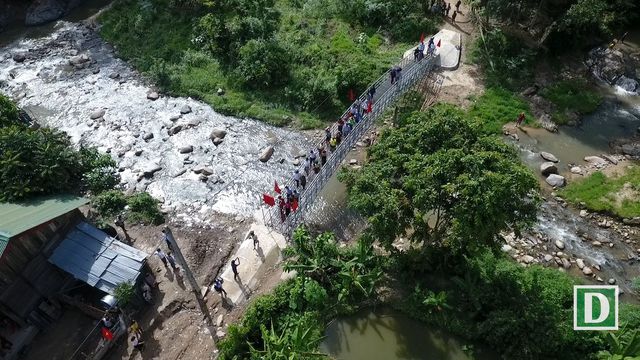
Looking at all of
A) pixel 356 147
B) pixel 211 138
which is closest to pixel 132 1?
pixel 211 138

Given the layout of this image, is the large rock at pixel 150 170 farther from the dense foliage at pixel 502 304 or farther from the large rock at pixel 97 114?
the dense foliage at pixel 502 304

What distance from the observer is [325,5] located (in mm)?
33844

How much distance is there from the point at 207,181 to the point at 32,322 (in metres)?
9.99

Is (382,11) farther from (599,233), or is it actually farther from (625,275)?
(625,275)

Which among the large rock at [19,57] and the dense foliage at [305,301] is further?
the large rock at [19,57]

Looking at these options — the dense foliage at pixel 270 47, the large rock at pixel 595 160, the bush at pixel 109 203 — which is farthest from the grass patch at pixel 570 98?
the bush at pixel 109 203

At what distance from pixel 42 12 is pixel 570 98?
4028cm

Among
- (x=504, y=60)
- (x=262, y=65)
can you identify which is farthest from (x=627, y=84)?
(x=262, y=65)

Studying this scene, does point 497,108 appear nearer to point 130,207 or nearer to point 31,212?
point 130,207

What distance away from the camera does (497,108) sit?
88.2 feet

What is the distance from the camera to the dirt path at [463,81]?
27531 mm

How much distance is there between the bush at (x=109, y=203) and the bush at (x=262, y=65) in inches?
430

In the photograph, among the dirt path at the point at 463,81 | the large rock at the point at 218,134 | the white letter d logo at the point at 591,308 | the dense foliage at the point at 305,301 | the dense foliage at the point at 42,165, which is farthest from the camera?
the dirt path at the point at 463,81

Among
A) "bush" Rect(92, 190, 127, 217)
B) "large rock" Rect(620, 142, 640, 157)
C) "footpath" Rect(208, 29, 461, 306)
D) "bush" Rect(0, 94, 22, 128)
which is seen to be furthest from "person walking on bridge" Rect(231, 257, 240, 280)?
"large rock" Rect(620, 142, 640, 157)
